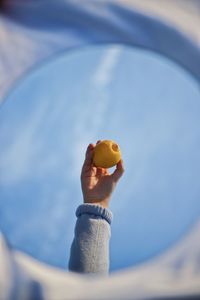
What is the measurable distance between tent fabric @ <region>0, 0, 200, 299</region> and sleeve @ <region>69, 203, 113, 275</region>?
0.20 meters

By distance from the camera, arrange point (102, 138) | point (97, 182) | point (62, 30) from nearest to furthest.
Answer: point (62, 30), point (97, 182), point (102, 138)

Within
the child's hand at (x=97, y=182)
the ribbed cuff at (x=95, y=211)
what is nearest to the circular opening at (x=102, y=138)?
the child's hand at (x=97, y=182)

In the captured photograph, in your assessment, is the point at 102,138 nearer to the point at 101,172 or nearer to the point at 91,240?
the point at 101,172

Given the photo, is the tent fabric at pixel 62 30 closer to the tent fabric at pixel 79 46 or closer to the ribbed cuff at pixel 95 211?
the tent fabric at pixel 79 46

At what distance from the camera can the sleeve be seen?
1.02 m

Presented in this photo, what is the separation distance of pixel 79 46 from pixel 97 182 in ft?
1.08

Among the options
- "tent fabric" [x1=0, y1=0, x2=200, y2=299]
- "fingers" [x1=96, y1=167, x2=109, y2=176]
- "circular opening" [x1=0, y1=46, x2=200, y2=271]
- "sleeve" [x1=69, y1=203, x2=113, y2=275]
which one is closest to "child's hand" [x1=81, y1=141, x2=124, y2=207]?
"fingers" [x1=96, y1=167, x2=109, y2=176]

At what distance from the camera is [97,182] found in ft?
4.03

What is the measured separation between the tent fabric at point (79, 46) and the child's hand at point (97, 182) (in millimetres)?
Result: 307

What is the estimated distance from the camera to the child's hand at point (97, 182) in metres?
A: 1.20

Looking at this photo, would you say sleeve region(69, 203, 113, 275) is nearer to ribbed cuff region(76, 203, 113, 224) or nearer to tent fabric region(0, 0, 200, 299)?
ribbed cuff region(76, 203, 113, 224)

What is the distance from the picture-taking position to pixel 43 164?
6.41 feet

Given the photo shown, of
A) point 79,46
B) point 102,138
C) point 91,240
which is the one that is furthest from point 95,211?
point 102,138

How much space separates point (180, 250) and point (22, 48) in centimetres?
49
